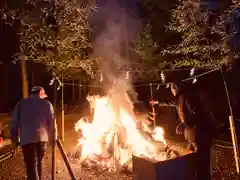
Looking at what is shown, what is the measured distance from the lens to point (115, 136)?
7637 mm

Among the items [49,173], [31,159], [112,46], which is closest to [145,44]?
[112,46]

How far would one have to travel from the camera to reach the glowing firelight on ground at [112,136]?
7324 millimetres

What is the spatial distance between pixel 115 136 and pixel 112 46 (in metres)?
3.13

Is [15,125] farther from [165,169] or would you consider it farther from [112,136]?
[112,136]

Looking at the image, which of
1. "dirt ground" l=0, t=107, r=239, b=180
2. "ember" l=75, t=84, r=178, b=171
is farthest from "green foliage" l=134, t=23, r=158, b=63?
"dirt ground" l=0, t=107, r=239, b=180

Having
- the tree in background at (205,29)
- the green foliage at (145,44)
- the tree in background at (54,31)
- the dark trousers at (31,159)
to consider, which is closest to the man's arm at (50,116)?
the dark trousers at (31,159)

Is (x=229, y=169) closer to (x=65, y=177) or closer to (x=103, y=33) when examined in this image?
(x=65, y=177)

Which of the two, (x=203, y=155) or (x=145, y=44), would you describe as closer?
(x=203, y=155)

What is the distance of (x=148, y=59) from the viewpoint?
13.1 m

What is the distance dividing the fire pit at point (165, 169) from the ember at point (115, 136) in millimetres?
1233

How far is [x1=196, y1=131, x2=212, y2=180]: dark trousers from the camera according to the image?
5.08m

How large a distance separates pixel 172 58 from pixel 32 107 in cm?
886

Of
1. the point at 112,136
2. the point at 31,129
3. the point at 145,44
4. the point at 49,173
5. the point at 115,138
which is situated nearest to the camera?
the point at 31,129

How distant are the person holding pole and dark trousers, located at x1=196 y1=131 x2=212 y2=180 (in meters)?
2.87
